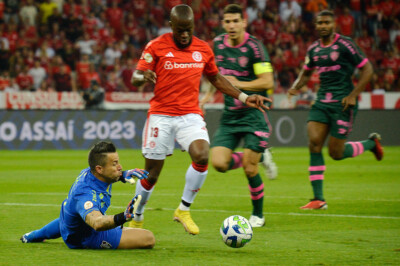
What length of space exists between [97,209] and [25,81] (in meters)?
15.0

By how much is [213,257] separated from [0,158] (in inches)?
458

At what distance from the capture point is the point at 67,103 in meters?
18.5

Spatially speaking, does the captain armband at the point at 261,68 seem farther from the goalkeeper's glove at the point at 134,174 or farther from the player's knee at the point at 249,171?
the goalkeeper's glove at the point at 134,174

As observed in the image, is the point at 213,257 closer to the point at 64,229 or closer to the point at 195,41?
the point at 64,229

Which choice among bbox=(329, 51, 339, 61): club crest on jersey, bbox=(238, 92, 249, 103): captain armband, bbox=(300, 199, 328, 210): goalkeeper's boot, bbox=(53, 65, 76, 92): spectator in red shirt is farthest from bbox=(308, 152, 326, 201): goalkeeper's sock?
bbox=(53, 65, 76, 92): spectator in red shirt

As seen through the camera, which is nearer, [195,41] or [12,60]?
[195,41]

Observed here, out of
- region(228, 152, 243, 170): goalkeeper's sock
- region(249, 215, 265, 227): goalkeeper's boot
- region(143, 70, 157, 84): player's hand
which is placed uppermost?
region(143, 70, 157, 84): player's hand

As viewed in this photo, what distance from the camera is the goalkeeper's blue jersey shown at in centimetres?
524

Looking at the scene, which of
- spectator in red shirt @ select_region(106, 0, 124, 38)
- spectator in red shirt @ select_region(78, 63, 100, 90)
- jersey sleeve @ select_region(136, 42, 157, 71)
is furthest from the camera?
spectator in red shirt @ select_region(106, 0, 124, 38)

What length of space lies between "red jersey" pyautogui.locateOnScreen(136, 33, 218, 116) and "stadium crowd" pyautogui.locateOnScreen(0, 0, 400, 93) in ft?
43.2

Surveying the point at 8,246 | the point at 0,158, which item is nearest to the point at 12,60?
the point at 0,158

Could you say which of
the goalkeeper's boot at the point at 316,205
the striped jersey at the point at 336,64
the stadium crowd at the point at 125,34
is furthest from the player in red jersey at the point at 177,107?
the stadium crowd at the point at 125,34

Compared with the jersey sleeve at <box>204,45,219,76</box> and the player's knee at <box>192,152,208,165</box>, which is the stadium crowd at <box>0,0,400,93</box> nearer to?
the jersey sleeve at <box>204,45,219,76</box>

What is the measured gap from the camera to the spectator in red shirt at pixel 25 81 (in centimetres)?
1947
